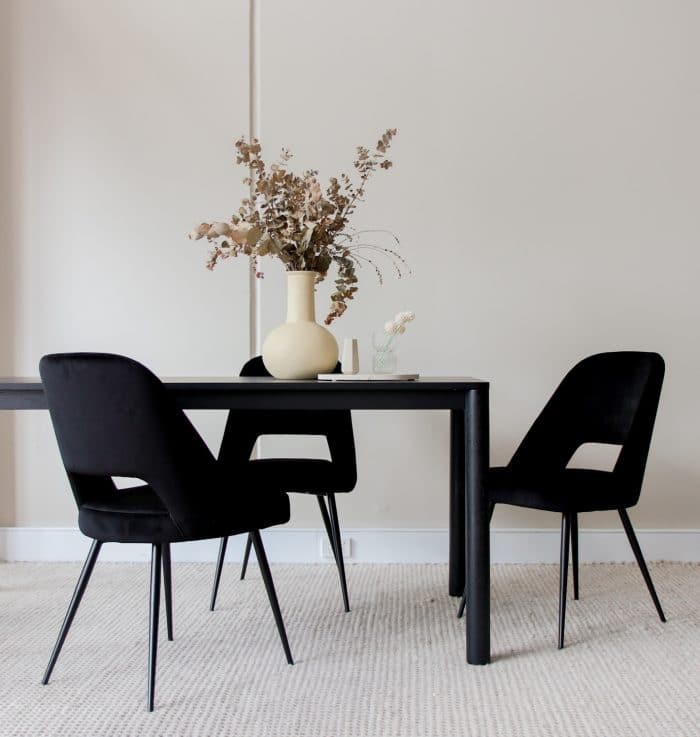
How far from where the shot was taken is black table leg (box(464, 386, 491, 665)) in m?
2.09

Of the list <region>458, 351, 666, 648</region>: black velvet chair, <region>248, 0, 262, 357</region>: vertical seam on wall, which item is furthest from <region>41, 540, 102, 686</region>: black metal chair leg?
<region>248, 0, 262, 357</region>: vertical seam on wall

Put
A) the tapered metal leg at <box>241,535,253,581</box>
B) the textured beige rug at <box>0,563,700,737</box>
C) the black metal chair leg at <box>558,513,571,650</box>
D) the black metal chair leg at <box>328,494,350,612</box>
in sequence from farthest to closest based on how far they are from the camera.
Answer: the tapered metal leg at <box>241,535,253,581</box> < the black metal chair leg at <box>328,494,350,612</box> < the black metal chair leg at <box>558,513,571,650</box> < the textured beige rug at <box>0,563,700,737</box>

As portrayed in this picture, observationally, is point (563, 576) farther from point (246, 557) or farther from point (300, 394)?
point (246, 557)

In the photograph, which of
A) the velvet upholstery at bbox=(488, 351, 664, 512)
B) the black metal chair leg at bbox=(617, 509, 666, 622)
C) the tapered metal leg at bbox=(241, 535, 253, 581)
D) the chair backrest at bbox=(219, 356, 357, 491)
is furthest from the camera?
the tapered metal leg at bbox=(241, 535, 253, 581)

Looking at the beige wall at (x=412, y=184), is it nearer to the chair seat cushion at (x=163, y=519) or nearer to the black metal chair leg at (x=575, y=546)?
the black metal chair leg at (x=575, y=546)

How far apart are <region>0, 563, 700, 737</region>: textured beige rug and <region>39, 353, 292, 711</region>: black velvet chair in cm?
16

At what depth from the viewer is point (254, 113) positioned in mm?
3393

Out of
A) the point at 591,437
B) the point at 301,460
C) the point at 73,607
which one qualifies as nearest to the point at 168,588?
the point at 73,607

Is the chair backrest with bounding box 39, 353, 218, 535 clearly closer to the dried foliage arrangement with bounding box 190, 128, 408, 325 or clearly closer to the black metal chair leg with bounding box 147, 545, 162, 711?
the black metal chair leg with bounding box 147, 545, 162, 711

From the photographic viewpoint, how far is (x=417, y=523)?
11.1ft

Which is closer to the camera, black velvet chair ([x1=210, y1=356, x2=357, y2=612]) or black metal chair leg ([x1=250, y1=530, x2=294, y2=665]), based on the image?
black metal chair leg ([x1=250, y1=530, x2=294, y2=665])

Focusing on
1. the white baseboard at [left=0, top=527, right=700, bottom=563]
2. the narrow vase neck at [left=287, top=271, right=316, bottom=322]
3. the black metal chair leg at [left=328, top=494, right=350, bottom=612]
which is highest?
the narrow vase neck at [left=287, top=271, right=316, bottom=322]

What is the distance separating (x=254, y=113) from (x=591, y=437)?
1.87 meters

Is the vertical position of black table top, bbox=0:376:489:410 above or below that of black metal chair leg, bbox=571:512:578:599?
above
